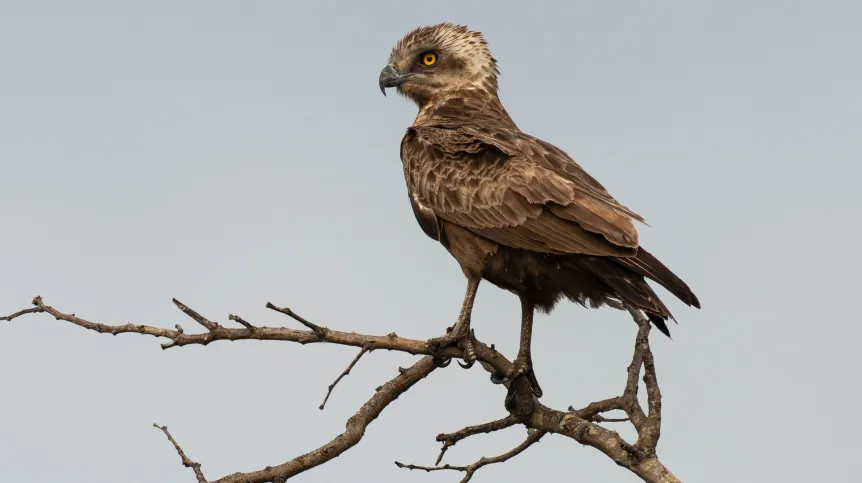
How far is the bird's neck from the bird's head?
0.06 meters

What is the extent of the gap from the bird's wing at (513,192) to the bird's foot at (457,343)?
72 centimetres

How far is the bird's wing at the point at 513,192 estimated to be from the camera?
7.11 meters

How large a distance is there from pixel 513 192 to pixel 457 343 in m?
1.24

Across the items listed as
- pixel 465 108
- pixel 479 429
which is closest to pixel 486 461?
pixel 479 429

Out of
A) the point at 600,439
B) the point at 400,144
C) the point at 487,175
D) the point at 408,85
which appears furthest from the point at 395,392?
the point at 408,85

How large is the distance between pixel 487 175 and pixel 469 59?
7.56 feet

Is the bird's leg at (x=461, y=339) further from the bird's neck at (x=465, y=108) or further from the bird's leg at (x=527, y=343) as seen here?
the bird's neck at (x=465, y=108)

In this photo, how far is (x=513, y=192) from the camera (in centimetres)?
764

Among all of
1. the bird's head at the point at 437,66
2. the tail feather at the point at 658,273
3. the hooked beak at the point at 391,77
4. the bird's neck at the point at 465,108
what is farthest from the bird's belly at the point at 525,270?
the hooked beak at the point at 391,77

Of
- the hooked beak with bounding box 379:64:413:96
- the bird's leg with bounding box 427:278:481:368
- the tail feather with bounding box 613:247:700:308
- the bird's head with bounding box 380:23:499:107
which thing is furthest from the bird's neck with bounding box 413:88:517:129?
the tail feather with bounding box 613:247:700:308

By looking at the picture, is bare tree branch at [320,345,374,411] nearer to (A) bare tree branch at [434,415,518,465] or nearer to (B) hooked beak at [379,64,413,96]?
(A) bare tree branch at [434,415,518,465]

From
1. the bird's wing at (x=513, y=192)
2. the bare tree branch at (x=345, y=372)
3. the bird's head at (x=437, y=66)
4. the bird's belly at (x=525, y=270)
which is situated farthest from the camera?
the bird's head at (x=437, y=66)

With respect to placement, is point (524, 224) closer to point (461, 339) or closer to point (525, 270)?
Answer: point (525, 270)

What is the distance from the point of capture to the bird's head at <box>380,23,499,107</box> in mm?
9805
